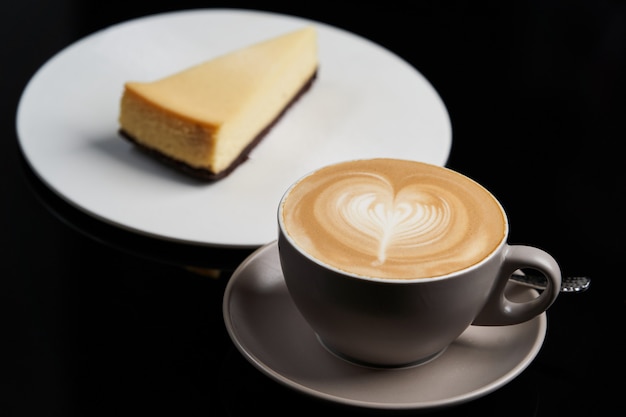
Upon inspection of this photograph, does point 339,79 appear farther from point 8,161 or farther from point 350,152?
point 8,161

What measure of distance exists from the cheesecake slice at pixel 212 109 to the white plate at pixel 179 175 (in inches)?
1.0

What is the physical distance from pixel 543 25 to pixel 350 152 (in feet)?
1.95

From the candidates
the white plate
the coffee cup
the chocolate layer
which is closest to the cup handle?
the coffee cup

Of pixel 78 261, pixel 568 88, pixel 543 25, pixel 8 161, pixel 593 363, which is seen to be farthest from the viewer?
pixel 543 25

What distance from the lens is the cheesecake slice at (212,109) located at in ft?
4.18

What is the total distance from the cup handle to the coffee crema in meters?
0.02

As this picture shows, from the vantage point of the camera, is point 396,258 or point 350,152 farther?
point 350,152

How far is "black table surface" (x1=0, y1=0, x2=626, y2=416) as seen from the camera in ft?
2.73

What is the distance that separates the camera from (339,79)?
152 cm

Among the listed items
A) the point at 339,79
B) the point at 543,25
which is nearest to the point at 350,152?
the point at 339,79

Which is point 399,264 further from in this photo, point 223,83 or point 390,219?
point 223,83

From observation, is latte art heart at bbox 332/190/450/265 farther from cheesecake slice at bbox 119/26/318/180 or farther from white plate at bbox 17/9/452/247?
cheesecake slice at bbox 119/26/318/180

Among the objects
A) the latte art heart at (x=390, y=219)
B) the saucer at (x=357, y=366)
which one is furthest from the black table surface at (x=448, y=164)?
the latte art heart at (x=390, y=219)

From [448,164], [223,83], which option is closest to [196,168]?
[223,83]
